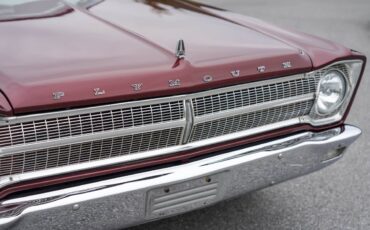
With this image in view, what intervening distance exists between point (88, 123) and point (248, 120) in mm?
797

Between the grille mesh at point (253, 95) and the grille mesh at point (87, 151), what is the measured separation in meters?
0.15

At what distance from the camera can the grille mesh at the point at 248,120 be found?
243cm

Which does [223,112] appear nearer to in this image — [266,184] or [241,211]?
[266,184]

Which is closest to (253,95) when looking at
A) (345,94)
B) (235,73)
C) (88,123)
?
(235,73)

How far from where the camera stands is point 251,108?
8.21 feet

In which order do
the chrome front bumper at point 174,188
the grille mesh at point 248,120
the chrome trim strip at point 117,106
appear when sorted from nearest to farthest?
the chrome trim strip at point 117,106, the chrome front bumper at point 174,188, the grille mesh at point 248,120

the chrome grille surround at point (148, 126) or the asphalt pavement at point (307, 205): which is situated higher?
the chrome grille surround at point (148, 126)

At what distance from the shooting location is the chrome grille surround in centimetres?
202

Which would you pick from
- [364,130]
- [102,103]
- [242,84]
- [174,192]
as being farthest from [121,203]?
[364,130]

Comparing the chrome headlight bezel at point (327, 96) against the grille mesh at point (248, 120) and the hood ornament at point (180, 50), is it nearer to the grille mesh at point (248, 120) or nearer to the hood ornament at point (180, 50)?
the grille mesh at point (248, 120)

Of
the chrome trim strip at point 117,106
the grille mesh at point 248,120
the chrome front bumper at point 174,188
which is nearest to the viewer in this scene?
the chrome trim strip at point 117,106

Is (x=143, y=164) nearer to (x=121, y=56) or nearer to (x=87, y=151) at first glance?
(x=87, y=151)

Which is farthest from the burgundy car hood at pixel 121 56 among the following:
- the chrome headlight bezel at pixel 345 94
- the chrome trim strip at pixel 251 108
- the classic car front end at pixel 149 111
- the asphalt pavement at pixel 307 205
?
the asphalt pavement at pixel 307 205

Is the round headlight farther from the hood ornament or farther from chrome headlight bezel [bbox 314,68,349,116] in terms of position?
the hood ornament
